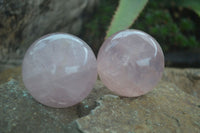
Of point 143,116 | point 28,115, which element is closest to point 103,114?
point 143,116

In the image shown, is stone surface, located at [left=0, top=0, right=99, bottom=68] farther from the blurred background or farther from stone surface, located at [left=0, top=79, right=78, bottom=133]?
stone surface, located at [left=0, top=79, right=78, bottom=133]

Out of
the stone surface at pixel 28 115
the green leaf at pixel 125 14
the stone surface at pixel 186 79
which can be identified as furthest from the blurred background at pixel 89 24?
the stone surface at pixel 28 115

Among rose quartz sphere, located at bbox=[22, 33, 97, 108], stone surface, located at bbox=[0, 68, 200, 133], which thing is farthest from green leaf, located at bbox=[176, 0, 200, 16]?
rose quartz sphere, located at bbox=[22, 33, 97, 108]

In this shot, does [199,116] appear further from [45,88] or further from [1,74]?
[1,74]

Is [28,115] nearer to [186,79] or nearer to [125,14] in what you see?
[125,14]

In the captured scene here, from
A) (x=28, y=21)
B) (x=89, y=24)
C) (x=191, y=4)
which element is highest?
(x=191, y=4)

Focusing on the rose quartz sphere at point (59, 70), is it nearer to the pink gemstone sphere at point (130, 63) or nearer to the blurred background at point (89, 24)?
the pink gemstone sphere at point (130, 63)

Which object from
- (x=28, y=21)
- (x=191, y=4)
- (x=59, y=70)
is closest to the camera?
(x=59, y=70)
